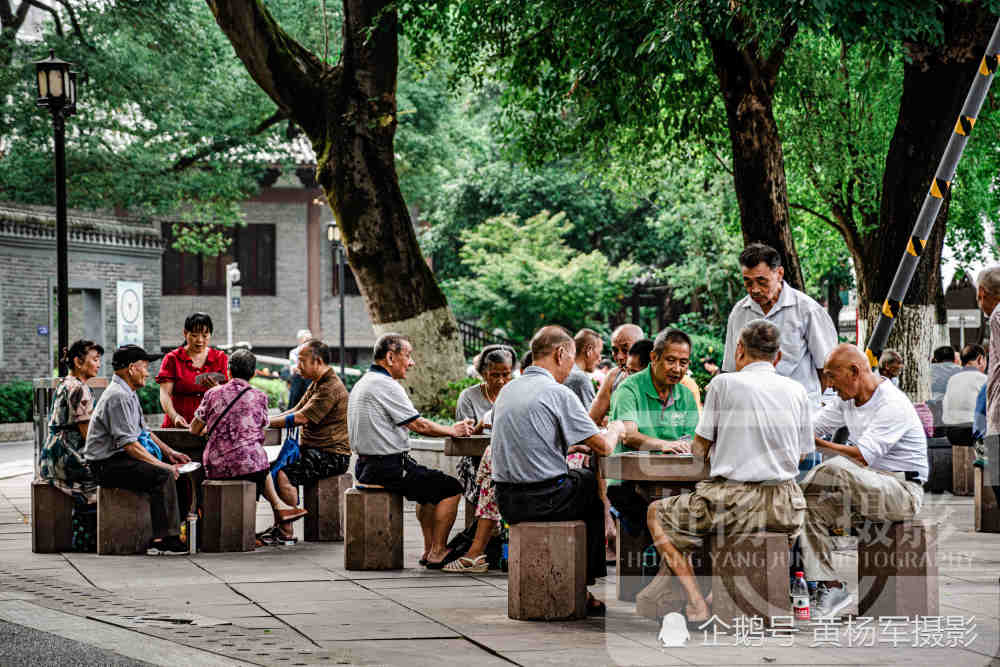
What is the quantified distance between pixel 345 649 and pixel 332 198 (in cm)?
971

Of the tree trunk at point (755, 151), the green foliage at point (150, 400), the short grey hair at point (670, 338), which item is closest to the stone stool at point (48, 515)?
the short grey hair at point (670, 338)

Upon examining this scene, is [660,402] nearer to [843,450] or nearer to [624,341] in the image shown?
[843,450]

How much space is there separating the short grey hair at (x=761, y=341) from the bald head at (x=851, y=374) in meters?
0.71

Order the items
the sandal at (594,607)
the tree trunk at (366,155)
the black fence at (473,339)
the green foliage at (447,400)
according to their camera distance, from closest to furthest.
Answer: the sandal at (594,607) < the green foliage at (447,400) < the tree trunk at (366,155) < the black fence at (473,339)

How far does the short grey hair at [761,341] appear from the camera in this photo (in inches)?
269

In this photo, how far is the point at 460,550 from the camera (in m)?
9.76

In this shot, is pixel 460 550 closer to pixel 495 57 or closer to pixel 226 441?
pixel 226 441

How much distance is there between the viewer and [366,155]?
15742 mm

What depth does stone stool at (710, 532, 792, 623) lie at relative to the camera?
22.2 feet

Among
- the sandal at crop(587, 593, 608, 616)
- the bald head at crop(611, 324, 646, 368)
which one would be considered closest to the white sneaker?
the sandal at crop(587, 593, 608, 616)

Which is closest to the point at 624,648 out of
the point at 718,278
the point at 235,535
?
the point at 235,535

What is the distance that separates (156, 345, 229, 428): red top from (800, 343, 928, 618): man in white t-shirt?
5.93 metres

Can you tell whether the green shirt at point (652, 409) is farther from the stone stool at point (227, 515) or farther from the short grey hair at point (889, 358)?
the short grey hair at point (889, 358)

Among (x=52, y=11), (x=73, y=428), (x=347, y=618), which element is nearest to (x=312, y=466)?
(x=73, y=428)
